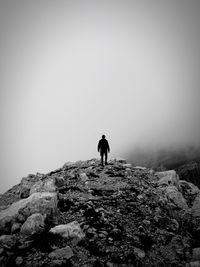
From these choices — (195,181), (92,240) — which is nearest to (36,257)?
(92,240)

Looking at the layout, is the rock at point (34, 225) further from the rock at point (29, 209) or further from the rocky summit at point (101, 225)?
the rock at point (29, 209)

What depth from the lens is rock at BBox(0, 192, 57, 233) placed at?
12.0 metres

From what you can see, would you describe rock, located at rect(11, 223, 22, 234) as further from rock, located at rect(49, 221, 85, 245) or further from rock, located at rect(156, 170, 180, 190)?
rock, located at rect(156, 170, 180, 190)

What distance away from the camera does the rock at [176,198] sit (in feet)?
51.1

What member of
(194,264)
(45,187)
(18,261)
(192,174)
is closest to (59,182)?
(45,187)

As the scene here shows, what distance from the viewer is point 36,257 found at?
32.3 feet

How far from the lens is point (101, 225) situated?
1208 cm

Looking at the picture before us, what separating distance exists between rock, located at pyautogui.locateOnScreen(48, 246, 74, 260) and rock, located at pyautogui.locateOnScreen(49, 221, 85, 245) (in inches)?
30.6

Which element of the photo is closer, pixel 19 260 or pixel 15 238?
pixel 19 260

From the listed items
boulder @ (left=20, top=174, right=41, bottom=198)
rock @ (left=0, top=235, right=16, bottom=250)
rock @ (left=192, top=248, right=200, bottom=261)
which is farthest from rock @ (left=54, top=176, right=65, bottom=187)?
rock @ (left=192, top=248, right=200, bottom=261)

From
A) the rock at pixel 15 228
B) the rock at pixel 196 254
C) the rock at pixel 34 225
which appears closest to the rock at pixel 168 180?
the rock at pixel 196 254

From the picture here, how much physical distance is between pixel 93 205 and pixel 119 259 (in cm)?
425

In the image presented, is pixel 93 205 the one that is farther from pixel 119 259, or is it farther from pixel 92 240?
pixel 119 259

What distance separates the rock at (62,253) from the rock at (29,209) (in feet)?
8.71
